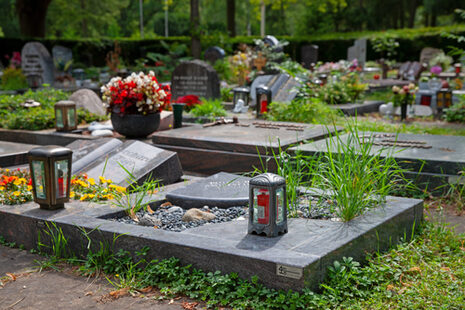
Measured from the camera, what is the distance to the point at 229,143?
6820 mm

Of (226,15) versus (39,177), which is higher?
(226,15)

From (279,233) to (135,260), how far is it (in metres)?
0.99

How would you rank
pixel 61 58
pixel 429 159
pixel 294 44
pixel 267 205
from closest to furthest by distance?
1. pixel 267 205
2. pixel 429 159
3. pixel 61 58
4. pixel 294 44

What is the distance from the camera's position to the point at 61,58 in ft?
73.8

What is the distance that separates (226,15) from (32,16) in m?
15.3

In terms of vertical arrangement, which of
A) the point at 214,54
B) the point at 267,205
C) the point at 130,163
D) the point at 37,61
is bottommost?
the point at 130,163

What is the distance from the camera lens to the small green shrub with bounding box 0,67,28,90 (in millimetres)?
15891

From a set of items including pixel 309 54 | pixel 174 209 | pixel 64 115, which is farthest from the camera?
pixel 309 54

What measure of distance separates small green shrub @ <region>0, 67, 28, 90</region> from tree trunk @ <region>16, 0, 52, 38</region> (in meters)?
10.0

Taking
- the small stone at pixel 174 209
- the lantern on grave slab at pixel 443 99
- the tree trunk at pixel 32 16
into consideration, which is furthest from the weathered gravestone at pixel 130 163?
the tree trunk at pixel 32 16

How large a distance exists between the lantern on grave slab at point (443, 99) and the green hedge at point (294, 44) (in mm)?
12142

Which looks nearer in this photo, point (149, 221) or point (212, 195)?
point (149, 221)

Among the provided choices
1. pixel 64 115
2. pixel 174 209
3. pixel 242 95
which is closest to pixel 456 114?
pixel 242 95

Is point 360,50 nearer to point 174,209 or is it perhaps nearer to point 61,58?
point 61,58
